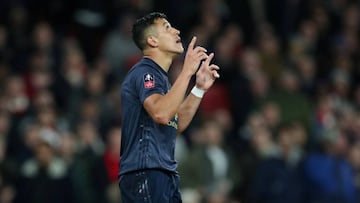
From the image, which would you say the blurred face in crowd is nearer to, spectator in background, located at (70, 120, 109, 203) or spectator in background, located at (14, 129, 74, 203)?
spectator in background, located at (14, 129, 74, 203)

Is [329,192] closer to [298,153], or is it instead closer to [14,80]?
[298,153]

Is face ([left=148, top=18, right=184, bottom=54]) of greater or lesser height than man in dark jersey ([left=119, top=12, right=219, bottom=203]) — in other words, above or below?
above

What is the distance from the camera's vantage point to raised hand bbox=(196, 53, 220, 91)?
853 centimetres

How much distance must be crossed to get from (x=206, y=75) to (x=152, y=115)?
764 mm

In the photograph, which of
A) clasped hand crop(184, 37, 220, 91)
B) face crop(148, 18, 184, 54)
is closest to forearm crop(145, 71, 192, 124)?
clasped hand crop(184, 37, 220, 91)

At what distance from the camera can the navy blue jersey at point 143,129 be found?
8.20m

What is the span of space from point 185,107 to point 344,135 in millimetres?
7195

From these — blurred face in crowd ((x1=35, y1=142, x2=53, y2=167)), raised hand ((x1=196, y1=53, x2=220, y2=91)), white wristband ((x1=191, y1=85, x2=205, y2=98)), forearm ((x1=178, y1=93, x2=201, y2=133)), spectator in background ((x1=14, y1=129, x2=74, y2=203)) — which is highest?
raised hand ((x1=196, y1=53, x2=220, y2=91))

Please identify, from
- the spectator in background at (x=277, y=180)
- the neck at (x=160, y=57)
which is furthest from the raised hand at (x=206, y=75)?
the spectator in background at (x=277, y=180)

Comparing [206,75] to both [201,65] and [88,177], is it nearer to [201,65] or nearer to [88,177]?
[201,65]

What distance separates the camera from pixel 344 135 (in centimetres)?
1574

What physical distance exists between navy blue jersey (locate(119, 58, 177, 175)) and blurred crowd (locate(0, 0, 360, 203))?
5.07 m

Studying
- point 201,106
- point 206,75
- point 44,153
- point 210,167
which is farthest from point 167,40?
point 201,106

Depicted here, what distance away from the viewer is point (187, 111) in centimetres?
890
